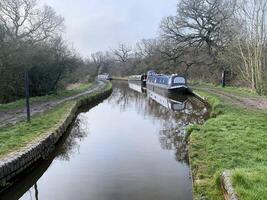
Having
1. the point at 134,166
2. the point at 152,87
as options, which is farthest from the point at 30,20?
the point at 134,166

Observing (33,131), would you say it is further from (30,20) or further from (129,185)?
(30,20)

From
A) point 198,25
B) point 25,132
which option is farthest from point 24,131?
point 198,25

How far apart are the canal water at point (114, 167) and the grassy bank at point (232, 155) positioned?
1.72 feet

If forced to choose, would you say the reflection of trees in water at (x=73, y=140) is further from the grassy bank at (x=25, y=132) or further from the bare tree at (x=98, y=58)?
the bare tree at (x=98, y=58)

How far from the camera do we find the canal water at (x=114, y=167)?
6520mm

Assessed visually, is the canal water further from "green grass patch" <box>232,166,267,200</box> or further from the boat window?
the boat window

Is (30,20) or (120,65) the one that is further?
(120,65)

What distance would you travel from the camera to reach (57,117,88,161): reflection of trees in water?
9.75 meters

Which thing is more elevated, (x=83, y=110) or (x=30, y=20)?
(x=30, y=20)

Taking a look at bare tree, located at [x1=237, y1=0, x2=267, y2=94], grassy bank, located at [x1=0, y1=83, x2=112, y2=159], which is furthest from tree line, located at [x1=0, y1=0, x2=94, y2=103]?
bare tree, located at [x1=237, y1=0, x2=267, y2=94]

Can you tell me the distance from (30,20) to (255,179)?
29.6 meters

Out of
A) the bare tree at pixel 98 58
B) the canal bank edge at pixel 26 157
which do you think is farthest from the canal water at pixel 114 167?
the bare tree at pixel 98 58

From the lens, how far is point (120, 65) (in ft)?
263

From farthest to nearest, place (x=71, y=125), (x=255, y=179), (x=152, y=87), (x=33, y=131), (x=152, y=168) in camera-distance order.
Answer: (x=152, y=87) → (x=71, y=125) → (x=33, y=131) → (x=152, y=168) → (x=255, y=179)
